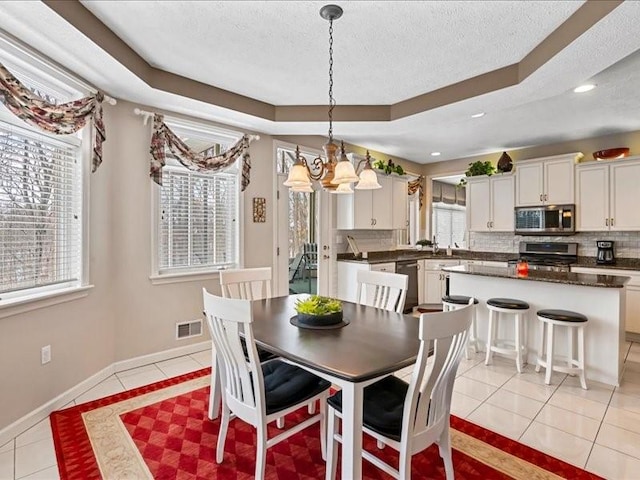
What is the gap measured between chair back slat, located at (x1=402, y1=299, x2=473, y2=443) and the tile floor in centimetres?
106

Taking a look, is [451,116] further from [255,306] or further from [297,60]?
[255,306]

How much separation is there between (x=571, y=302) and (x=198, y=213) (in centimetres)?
391

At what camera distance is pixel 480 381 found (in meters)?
3.09

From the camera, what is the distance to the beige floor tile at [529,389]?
2805 mm

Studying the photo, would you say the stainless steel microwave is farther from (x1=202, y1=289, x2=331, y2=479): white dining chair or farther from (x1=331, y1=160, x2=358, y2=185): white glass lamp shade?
(x1=202, y1=289, x2=331, y2=479): white dining chair

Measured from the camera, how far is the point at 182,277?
3635 millimetres

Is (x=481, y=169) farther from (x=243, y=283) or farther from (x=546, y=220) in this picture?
(x=243, y=283)

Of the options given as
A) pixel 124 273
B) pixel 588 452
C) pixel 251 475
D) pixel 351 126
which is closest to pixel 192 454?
pixel 251 475

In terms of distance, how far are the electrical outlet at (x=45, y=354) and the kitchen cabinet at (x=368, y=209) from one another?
12.1ft

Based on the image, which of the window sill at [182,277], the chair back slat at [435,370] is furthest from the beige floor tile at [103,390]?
the chair back slat at [435,370]

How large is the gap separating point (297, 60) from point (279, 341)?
227 cm

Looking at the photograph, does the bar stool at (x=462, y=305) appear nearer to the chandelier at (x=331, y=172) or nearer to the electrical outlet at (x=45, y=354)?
the chandelier at (x=331, y=172)

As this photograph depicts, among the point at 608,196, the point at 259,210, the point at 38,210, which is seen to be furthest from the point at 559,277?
the point at 38,210

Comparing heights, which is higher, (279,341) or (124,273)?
(124,273)
